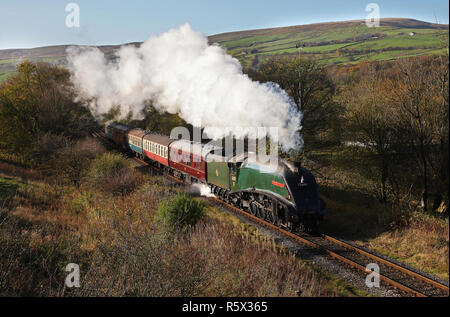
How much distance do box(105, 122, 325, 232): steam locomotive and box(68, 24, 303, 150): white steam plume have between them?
1919 millimetres

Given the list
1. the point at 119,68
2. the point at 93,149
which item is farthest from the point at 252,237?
the point at 119,68

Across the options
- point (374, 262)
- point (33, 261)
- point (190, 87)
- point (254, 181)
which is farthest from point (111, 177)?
point (374, 262)

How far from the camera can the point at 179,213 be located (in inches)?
515

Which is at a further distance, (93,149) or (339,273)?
(93,149)

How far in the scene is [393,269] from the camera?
1029cm

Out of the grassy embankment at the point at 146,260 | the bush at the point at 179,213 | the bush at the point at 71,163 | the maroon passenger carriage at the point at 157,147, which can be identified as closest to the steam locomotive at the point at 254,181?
the maroon passenger carriage at the point at 157,147

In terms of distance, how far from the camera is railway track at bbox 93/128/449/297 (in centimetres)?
891

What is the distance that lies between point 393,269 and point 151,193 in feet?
38.9

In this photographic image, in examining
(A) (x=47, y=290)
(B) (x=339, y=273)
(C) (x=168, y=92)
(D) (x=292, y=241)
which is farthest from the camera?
(C) (x=168, y=92)

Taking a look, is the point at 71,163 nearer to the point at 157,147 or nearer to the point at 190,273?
the point at 157,147

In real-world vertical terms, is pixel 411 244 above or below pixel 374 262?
above

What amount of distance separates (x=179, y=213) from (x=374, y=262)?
7.65 m

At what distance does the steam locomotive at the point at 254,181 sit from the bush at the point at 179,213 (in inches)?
117

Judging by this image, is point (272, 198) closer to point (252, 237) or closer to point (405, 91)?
point (252, 237)
